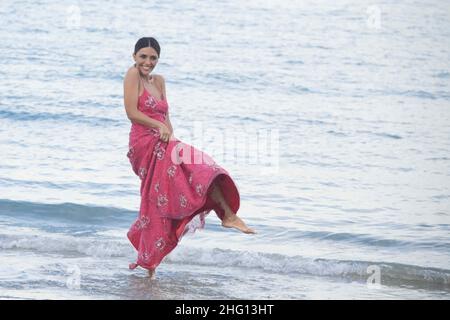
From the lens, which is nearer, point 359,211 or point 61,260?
point 61,260

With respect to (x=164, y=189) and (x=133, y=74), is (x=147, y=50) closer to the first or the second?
(x=133, y=74)

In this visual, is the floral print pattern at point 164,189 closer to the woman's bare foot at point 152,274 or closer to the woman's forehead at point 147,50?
the woman's bare foot at point 152,274

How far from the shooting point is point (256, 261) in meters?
6.85

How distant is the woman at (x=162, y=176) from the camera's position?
5.74 meters

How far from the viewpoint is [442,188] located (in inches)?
403

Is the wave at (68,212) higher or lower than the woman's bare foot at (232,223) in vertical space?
lower

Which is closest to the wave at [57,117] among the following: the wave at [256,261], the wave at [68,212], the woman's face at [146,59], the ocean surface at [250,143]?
the ocean surface at [250,143]

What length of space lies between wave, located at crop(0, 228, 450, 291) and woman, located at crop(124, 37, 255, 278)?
0.94 metres

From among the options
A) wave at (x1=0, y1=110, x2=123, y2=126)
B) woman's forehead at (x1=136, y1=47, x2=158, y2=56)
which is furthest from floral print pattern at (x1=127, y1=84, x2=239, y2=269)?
wave at (x1=0, y1=110, x2=123, y2=126)

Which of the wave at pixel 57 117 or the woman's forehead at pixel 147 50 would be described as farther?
the wave at pixel 57 117
